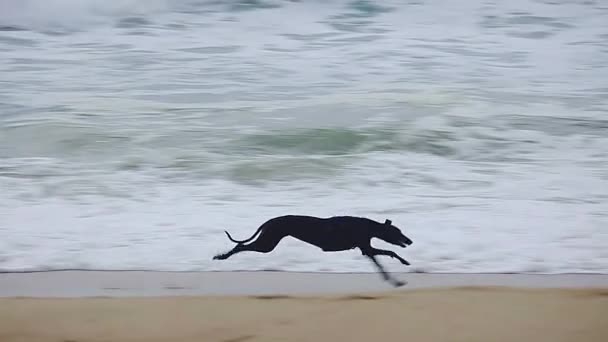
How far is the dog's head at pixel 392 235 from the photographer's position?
227 centimetres

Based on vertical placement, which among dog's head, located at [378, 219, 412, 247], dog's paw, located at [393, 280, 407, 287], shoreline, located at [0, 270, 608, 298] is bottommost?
dog's paw, located at [393, 280, 407, 287]

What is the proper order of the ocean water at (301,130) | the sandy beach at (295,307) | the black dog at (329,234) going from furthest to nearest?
1. the ocean water at (301,130)
2. the black dog at (329,234)
3. the sandy beach at (295,307)

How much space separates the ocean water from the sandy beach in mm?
96

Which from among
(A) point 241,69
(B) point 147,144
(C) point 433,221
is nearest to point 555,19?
(A) point 241,69

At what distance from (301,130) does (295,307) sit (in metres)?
2.07

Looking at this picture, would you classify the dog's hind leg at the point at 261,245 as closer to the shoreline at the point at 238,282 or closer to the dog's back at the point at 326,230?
the dog's back at the point at 326,230

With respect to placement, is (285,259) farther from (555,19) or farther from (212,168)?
(555,19)

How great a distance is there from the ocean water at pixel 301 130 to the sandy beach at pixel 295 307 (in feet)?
0.32

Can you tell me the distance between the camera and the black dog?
223 centimetres

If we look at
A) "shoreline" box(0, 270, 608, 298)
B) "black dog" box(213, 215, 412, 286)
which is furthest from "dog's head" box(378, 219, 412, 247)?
"shoreline" box(0, 270, 608, 298)

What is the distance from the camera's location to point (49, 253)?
88.5 inches

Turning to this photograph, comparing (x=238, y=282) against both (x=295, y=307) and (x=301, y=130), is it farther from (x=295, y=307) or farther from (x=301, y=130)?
(x=301, y=130)

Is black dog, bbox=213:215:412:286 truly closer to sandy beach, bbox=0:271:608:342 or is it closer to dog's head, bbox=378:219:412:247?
dog's head, bbox=378:219:412:247

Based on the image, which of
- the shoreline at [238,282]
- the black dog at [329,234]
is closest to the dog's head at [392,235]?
the black dog at [329,234]
